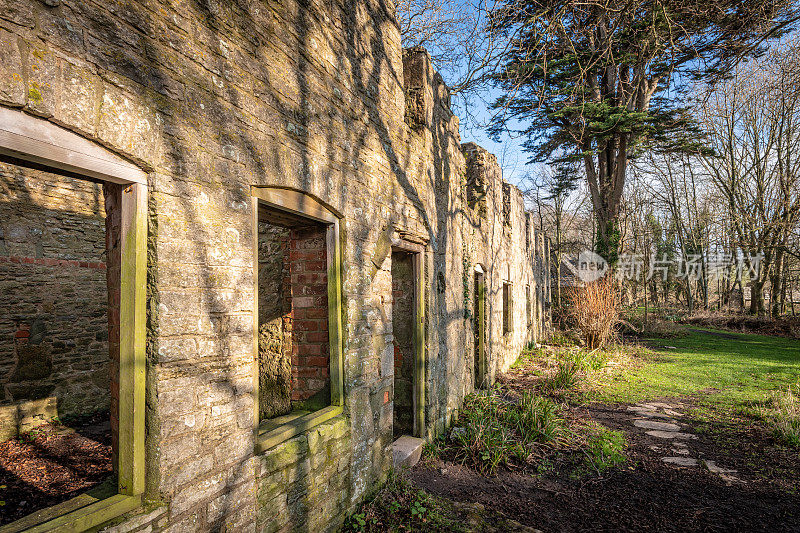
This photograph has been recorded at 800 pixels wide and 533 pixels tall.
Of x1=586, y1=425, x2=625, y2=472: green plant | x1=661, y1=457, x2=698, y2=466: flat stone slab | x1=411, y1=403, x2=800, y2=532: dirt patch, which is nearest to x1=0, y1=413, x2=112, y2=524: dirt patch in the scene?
x1=411, y1=403, x2=800, y2=532: dirt patch

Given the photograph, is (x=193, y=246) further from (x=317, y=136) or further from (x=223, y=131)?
(x=317, y=136)

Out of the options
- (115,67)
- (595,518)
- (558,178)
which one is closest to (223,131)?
(115,67)

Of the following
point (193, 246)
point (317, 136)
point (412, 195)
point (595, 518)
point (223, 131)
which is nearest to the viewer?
point (193, 246)

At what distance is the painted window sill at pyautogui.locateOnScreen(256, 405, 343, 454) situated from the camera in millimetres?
2805

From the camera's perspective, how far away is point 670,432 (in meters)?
6.29

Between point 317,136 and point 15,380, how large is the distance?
6081 mm

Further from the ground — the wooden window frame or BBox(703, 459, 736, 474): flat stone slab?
the wooden window frame

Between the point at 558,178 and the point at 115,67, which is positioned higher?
the point at 558,178

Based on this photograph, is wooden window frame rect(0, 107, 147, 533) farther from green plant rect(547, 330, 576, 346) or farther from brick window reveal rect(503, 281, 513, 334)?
green plant rect(547, 330, 576, 346)

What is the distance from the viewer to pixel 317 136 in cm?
340

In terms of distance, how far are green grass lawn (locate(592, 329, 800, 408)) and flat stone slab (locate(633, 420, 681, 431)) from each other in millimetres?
1206

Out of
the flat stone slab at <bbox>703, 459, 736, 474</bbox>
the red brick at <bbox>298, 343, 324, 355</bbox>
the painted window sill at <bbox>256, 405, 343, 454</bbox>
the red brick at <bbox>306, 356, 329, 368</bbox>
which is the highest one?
the red brick at <bbox>298, 343, 324, 355</bbox>

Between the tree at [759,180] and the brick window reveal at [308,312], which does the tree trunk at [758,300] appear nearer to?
the tree at [759,180]

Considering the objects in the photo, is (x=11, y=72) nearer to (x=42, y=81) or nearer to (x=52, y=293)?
(x=42, y=81)
